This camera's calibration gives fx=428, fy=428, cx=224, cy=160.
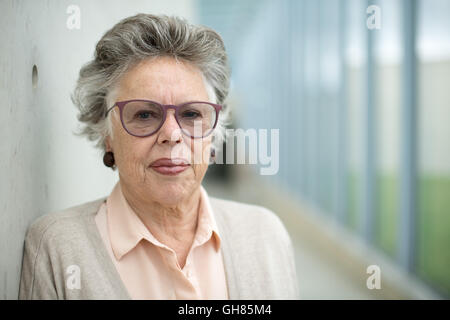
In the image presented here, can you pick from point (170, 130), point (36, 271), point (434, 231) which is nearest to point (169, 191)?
point (170, 130)

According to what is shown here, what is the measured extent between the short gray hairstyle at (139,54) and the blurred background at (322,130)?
12 centimetres

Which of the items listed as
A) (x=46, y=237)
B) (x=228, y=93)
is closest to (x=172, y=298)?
(x=46, y=237)

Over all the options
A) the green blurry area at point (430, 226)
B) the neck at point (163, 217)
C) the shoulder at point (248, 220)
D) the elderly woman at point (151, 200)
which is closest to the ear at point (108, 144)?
the elderly woman at point (151, 200)

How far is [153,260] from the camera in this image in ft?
4.15

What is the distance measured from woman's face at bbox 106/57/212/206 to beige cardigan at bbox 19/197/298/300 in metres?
0.20

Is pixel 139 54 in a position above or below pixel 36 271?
above

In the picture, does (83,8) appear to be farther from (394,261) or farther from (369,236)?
(369,236)

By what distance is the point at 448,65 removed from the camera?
2982 millimetres

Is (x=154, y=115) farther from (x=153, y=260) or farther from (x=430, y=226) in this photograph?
(x=430, y=226)

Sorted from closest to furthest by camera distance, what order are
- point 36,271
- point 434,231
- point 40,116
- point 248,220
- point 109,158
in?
point 36,271 → point 40,116 → point 109,158 → point 248,220 → point 434,231

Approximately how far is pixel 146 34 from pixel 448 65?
8.34 ft

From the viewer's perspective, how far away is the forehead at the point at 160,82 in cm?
118

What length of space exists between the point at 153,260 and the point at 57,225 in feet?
0.95

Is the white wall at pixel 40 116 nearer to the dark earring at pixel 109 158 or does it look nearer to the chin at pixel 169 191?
the dark earring at pixel 109 158
